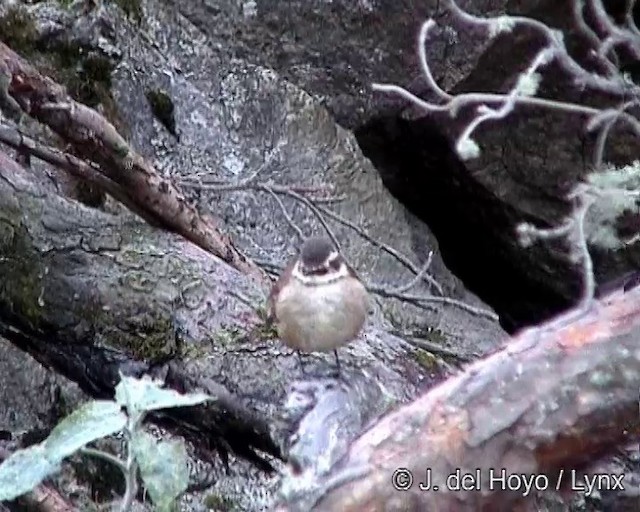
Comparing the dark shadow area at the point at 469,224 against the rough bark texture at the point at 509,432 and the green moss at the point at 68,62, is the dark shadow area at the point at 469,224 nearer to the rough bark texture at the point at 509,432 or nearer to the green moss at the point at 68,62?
the green moss at the point at 68,62

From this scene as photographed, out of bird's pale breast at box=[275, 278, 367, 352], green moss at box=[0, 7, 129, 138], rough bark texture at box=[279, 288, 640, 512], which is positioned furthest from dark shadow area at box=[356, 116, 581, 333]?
rough bark texture at box=[279, 288, 640, 512]

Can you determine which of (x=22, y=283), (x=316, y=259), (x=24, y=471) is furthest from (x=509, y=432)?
(x=22, y=283)

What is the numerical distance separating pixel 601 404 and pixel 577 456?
5 centimetres

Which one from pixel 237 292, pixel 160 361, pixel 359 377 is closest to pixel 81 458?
pixel 160 361

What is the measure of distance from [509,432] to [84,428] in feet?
1.33

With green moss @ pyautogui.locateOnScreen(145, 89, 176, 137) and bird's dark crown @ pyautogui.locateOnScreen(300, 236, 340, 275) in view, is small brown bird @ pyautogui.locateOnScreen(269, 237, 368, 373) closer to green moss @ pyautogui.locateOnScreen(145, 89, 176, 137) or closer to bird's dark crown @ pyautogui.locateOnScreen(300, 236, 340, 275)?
bird's dark crown @ pyautogui.locateOnScreen(300, 236, 340, 275)

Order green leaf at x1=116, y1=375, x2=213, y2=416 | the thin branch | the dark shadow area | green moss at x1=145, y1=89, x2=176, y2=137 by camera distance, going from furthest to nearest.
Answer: the dark shadow area → green moss at x1=145, y1=89, x2=176, y2=137 → the thin branch → green leaf at x1=116, y1=375, x2=213, y2=416

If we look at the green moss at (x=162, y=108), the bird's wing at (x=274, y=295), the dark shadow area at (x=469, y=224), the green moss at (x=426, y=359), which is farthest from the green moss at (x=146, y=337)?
the dark shadow area at (x=469, y=224)

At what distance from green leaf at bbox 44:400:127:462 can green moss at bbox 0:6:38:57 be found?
1.21m

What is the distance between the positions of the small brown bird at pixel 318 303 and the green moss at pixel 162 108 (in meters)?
0.72

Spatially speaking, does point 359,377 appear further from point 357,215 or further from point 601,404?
point 357,215

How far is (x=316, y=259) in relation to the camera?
5.69ft

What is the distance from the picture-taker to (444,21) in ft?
7.95

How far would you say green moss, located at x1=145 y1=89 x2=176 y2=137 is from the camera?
92.3 inches
